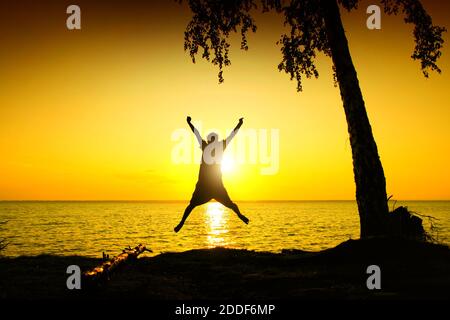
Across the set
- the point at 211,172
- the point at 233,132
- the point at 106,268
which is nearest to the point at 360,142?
the point at 233,132

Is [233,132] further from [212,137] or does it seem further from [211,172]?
[211,172]

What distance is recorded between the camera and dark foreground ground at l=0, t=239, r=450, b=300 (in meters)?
9.52

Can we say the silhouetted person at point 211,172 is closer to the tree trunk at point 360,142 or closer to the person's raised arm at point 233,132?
the person's raised arm at point 233,132

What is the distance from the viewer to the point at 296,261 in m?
13.4

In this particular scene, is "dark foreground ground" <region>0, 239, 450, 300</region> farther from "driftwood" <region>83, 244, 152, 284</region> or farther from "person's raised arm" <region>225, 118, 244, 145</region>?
"person's raised arm" <region>225, 118, 244, 145</region>

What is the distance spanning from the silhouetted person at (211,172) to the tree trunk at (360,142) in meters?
5.97

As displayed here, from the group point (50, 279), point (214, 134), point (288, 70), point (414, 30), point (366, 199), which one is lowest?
point (50, 279)

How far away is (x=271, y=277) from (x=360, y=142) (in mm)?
5676

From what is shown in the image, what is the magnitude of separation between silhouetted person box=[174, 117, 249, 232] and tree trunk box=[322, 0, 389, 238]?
597cm

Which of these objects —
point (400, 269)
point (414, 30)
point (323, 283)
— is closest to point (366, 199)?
point (400, 269)

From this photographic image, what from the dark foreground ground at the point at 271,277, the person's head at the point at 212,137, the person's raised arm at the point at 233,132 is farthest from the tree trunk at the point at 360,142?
the person's head at the point at 212,137
